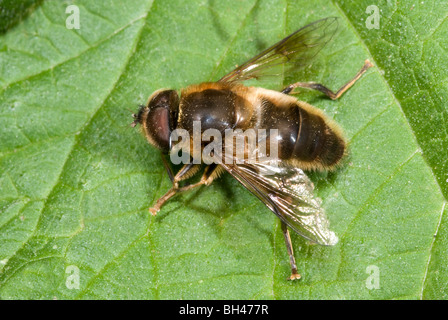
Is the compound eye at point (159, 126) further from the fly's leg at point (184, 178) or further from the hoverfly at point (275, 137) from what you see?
the fly's leg at point (184, 178)

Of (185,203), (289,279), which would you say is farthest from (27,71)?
(289,279)

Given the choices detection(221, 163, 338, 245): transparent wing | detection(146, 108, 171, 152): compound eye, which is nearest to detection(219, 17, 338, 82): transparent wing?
detection(146, 108, 171, 152): compound eye

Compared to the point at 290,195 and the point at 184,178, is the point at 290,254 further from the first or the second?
the point at 184,178

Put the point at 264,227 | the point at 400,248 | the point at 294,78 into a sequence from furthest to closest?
the point at 294,78 < the point at 264,227 < the point at 400,248

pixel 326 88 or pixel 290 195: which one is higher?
pixel 326 88

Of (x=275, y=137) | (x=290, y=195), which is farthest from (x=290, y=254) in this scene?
(x=275, y=137)

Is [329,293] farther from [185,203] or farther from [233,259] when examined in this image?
[185,203]

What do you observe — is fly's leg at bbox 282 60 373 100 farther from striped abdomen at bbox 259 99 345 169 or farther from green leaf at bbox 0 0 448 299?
striped abdomen at bbox 259 99 345 169
